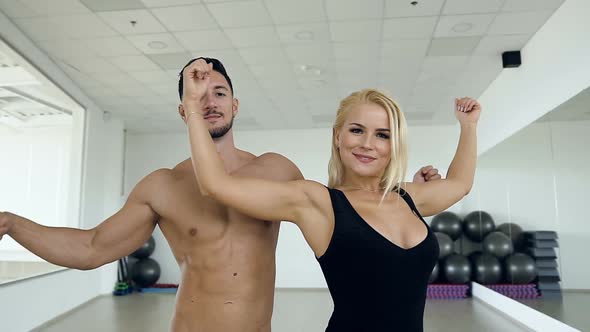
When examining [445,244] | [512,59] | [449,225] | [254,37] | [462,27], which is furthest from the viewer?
[449,225]

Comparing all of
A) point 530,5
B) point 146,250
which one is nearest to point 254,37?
point 530,5

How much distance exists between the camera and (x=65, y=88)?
5.85 m

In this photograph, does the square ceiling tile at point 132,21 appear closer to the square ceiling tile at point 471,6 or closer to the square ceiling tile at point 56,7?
the square ceiling tile at point 56,7

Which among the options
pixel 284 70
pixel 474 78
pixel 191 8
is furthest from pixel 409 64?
pixel 191 8

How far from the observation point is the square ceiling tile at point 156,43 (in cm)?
461

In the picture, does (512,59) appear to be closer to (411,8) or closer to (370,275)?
(411,8)

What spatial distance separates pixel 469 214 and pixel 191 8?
19.3 ft

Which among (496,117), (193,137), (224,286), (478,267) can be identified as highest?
(496,117)

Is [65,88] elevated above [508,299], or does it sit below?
above

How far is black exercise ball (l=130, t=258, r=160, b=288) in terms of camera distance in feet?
26.4

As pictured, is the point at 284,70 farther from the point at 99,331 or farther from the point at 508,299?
the point at 508,299

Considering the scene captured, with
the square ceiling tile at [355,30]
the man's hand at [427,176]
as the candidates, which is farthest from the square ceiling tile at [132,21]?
the man's hand at [427,176]

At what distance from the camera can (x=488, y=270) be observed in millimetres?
6648

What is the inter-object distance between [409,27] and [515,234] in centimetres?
348
